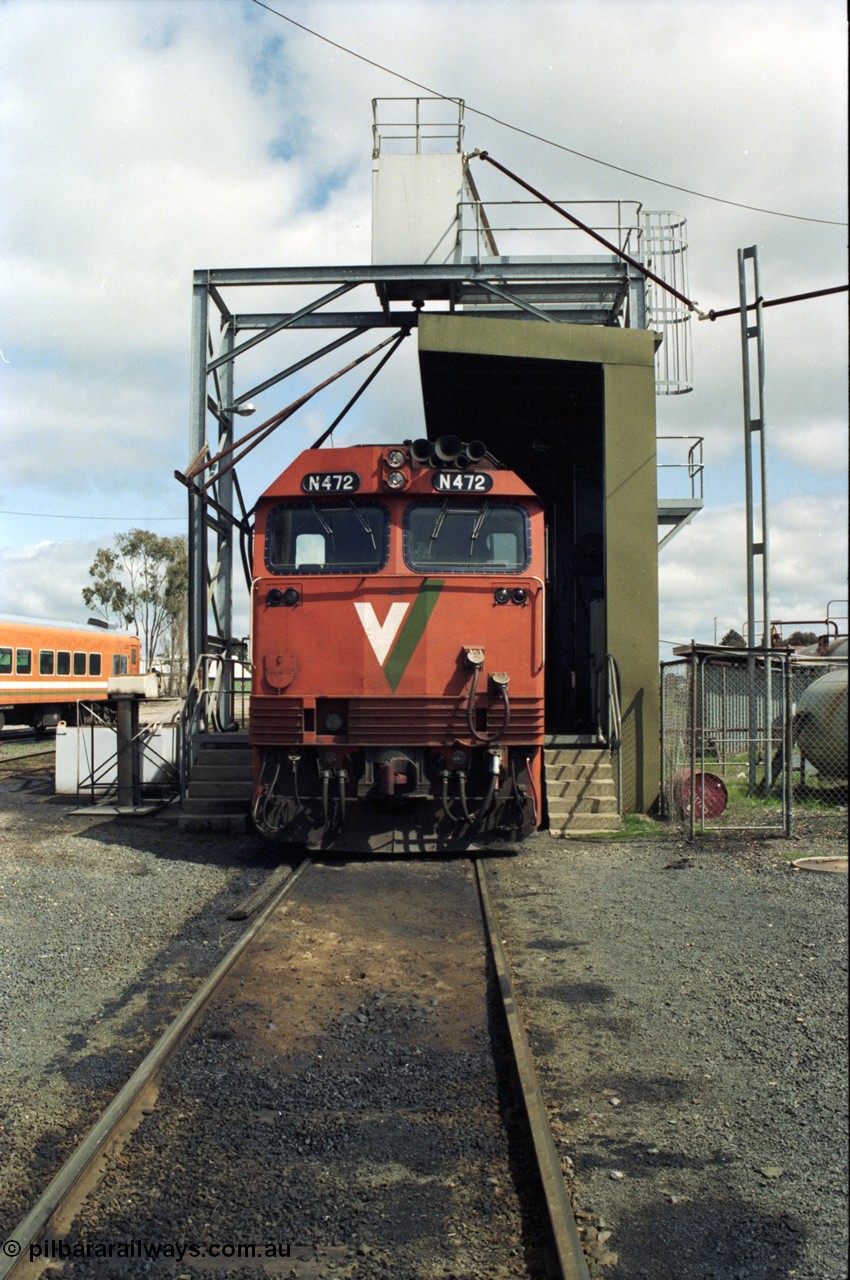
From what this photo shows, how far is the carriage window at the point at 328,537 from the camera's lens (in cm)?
938

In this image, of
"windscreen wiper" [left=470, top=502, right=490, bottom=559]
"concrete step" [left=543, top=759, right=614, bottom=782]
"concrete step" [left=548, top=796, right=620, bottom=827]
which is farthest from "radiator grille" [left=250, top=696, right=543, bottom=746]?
"concrete step" [left=543, top=759, right=614, bottom=782]

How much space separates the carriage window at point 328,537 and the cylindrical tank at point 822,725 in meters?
4.56

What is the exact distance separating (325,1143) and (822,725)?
8268 mm

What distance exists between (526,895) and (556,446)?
9.41 meters

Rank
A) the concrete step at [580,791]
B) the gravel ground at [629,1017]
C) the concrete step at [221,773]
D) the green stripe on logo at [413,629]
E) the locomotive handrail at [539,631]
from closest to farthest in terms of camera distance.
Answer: the gravel ground at [629,1017], the green stripe on logo at [413,629], the locomotive handrail at [539,631], the concrete step at [580,791], the concrete step at [221,773]

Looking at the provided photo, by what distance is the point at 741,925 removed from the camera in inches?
268

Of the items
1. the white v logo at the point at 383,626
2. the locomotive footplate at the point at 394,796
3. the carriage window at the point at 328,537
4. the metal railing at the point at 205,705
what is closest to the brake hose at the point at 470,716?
the locomotive footplate at the point at 394,796

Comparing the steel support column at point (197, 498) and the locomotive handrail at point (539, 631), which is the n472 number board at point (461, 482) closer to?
the locomotive handrail at point (539, 631)

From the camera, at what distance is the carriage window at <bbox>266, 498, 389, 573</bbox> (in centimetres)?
938

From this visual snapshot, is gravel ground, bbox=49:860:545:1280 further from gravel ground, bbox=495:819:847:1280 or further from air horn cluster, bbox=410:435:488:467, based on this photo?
air horn cluster, bbox=410:435:488:467

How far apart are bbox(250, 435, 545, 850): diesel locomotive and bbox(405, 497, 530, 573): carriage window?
13 mm

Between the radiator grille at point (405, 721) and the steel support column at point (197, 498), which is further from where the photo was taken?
the steel support column at point (197, 498)

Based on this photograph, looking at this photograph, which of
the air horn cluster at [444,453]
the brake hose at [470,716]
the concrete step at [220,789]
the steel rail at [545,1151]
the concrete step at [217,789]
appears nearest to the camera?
the steel rail at [545,1151]

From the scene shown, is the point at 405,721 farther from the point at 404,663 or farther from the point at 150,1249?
the point at 150,1249
